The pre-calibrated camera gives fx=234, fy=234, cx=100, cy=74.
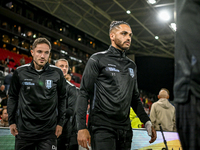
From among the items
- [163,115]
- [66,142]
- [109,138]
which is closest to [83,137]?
[109,138]

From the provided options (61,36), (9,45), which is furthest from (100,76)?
(61,36)

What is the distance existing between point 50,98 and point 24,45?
1695 centimetres

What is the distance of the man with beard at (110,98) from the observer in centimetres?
220

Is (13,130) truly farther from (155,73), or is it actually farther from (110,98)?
(155,73)

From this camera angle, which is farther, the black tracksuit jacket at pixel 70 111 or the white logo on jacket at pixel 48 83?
the black tracksuit jacket at pixel 70 111

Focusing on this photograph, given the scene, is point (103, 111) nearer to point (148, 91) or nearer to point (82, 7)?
point (82, 7)

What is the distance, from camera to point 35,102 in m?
2.77

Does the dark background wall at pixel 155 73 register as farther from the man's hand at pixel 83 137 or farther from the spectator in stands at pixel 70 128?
the man's hand at pixel 83 137

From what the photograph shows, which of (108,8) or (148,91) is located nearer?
(108,8)

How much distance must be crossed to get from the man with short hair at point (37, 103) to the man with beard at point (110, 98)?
2.19ft

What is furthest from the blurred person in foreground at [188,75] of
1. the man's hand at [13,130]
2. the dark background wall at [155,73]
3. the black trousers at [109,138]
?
the dark background wall at [155,73]

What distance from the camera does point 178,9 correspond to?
117 cm

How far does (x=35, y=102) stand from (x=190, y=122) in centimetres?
206

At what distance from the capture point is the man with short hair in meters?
2.72
